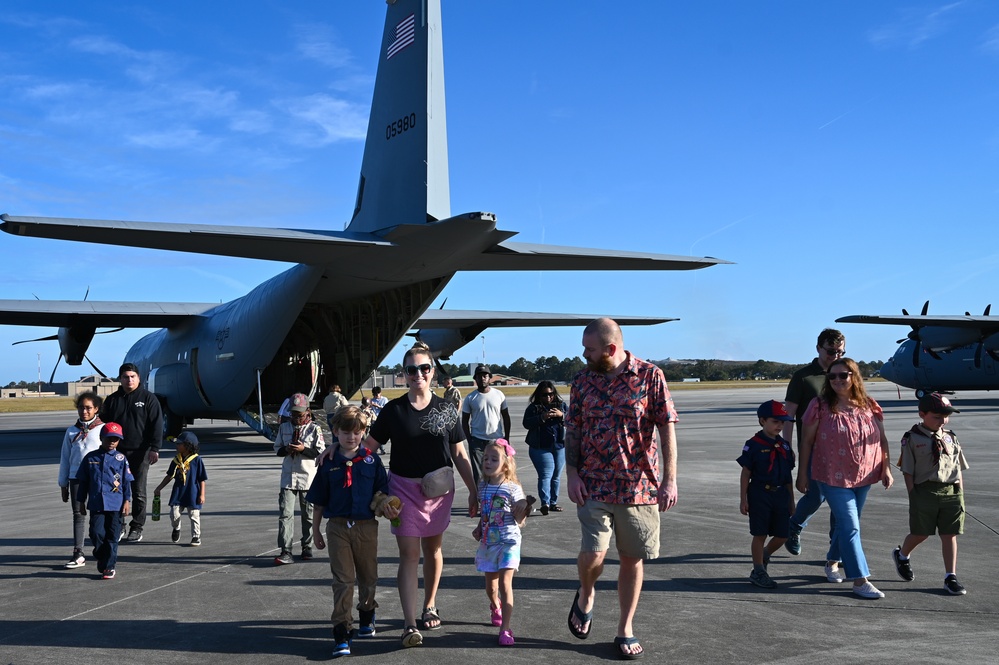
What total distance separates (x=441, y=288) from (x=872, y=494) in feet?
30.8

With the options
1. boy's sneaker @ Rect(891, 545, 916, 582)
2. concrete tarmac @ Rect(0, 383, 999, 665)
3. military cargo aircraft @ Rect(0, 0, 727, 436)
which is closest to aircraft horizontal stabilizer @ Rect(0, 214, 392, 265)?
military cargo aircraft @ Rect(0, 0, 727, 436)

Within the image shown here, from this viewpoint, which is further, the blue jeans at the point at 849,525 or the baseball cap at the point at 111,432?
the baseball cap at the point at 111,432

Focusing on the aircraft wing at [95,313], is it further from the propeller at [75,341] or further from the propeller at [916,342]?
the propeller at [916,342]

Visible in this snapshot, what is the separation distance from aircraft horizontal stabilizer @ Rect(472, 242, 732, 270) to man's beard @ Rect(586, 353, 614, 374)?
371 inches

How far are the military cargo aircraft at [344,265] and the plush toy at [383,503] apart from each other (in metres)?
7.70

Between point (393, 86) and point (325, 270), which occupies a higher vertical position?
point (393, 86)

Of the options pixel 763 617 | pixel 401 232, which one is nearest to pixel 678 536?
pixel 763 617

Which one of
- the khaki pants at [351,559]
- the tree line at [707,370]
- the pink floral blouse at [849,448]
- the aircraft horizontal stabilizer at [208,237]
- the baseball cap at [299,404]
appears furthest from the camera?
the tree line at [707,370]

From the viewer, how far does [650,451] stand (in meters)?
4.47

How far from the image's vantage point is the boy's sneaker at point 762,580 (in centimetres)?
570

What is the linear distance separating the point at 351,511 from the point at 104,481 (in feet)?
9.99

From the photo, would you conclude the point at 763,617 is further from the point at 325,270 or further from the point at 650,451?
the point at 325,270

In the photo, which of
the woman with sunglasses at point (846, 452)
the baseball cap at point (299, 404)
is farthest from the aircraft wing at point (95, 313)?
the woman with sunglasses at point (846, 452)

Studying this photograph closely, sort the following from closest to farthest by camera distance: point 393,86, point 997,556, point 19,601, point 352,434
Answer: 1. point 352,434
2. point 19,601
3. point 997,556
4. point 393,86
